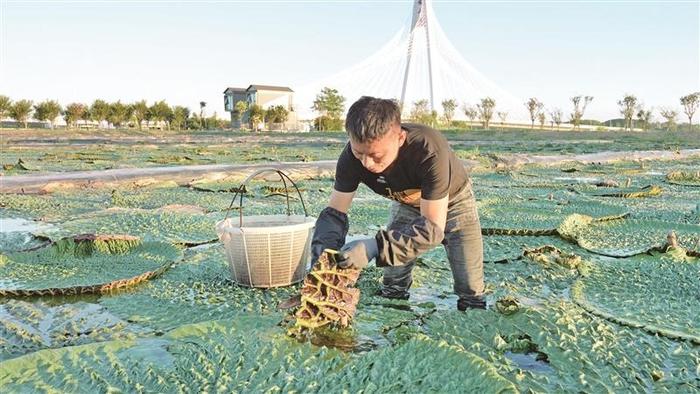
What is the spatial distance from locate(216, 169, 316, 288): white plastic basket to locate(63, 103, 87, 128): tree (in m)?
47.2

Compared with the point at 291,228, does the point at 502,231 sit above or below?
below

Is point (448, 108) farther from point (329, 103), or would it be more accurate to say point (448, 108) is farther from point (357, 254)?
point (357, 254)

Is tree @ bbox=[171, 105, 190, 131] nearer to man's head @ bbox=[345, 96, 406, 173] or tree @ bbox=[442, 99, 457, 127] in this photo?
tree @ bbox=[442, 99, 457, 127]

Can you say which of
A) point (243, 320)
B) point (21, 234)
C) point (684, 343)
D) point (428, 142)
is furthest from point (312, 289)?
point (21, 234)

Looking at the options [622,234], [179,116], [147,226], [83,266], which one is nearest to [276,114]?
[179,116]

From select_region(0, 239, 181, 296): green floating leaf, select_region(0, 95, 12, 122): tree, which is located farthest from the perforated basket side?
select_region(0, 95, 12, 122): tree

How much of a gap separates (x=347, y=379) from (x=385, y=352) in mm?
194

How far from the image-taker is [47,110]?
42.8m

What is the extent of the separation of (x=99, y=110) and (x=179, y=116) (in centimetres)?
696

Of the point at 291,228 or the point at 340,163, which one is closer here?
the point at 340,163

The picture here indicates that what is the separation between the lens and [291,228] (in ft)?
8.64

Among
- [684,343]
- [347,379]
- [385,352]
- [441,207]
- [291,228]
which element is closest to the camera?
[347,379]

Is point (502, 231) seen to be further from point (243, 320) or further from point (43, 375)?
point (43, 375)

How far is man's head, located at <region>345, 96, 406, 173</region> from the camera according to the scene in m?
1.99
